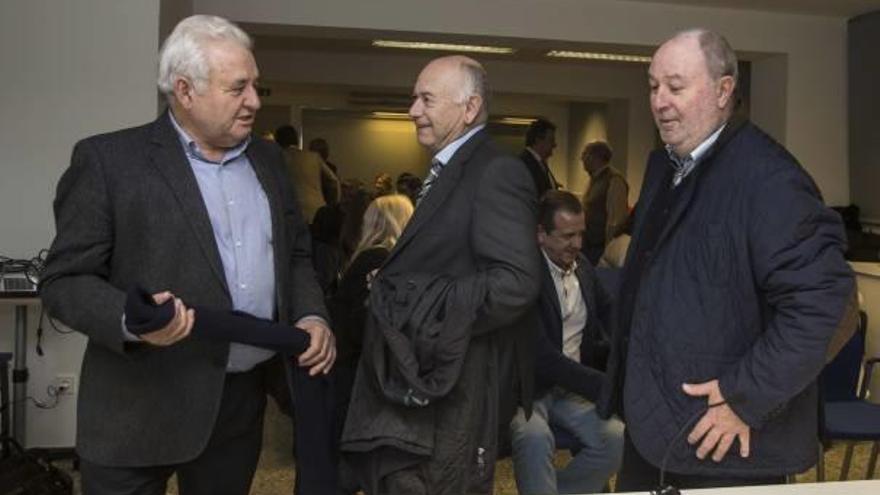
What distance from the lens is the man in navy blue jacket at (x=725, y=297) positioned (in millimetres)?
1625

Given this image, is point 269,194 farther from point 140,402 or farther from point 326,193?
point 326,193

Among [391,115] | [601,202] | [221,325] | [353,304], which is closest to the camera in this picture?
[221,325]

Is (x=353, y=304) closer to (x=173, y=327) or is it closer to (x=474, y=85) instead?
(x=474, y=85)

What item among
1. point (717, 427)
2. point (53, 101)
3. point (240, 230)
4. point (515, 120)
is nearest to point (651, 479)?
point (717, 427)

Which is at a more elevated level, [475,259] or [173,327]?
[475,259]

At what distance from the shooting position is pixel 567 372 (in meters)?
2.88

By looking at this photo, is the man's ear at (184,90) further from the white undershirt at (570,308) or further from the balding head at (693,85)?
the white undershirt at (570,308)

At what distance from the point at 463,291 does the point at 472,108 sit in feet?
1.49

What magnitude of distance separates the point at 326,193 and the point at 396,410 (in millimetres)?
5127

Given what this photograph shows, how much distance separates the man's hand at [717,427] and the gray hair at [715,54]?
2.03 ft

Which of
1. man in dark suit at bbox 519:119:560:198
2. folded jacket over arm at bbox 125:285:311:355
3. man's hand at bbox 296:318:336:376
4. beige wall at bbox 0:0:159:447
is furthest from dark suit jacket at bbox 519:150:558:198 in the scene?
folded jacket over arm at bbox 125:285:311:355

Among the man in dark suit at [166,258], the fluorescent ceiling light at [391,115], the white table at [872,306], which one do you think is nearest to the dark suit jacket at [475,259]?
the man in dark suit at [166,258]

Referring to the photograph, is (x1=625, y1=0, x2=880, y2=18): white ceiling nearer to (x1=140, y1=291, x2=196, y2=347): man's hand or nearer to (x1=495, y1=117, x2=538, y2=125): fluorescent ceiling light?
(x1=140, y1=291, x2=196, y2=347): man's hand

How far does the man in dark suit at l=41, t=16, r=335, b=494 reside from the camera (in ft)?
5.35
